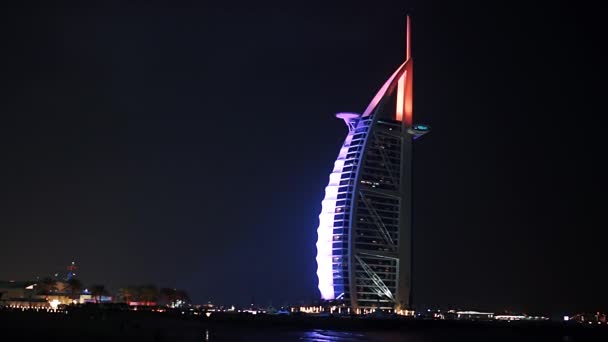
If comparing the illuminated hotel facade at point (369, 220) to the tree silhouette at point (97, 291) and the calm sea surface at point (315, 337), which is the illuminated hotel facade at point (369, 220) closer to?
the calm sea surface at point (315, 337)

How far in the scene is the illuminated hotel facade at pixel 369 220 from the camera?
114 meters

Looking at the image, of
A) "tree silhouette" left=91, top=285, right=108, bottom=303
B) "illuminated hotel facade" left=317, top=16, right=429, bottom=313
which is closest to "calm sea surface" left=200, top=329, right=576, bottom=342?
"illuminated hotel facade" left=317, top=16, right=429, bottom=313

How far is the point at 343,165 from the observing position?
119 meters

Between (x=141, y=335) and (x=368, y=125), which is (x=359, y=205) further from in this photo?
(x=141, y=335)

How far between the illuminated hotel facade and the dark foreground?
1449 cm

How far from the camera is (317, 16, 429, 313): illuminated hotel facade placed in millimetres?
114062

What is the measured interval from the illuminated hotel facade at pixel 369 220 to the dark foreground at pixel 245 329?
14485 millimetres

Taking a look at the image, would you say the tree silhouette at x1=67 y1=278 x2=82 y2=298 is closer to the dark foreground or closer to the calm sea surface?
the dark foreground

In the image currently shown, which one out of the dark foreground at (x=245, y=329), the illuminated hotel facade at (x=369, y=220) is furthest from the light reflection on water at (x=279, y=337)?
the illuminated hotel facade at (x=369, y=220)

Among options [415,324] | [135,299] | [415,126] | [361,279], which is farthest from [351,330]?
[135,299]

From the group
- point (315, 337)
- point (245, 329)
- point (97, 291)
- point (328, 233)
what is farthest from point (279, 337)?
point (97, 291)

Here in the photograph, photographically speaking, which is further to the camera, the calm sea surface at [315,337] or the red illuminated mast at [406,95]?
the red illuminated mast at [406,95]

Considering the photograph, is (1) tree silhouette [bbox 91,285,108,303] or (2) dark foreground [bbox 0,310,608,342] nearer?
(2) dark foreground [bbox 0,310,608,342]

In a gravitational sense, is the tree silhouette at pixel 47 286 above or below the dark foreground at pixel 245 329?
above
